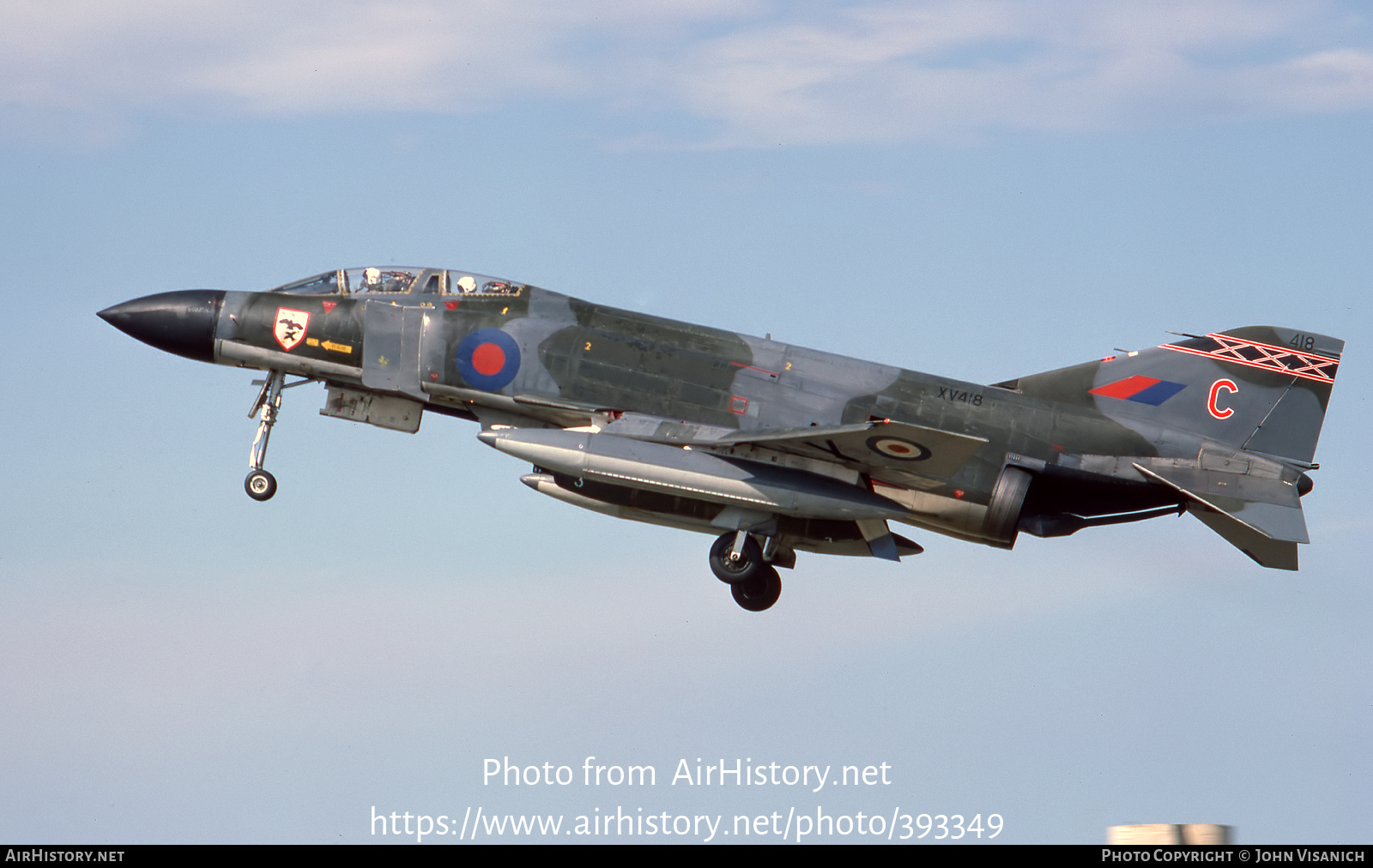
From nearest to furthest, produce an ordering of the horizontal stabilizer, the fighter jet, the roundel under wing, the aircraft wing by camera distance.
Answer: the aircraft wing < the horizontal stabilizer < the fighter jet < the roundel under wing

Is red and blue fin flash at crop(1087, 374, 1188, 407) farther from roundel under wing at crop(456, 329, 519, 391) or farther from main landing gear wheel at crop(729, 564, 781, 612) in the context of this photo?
roundel under wing at crop(456, 329, 519, 391)

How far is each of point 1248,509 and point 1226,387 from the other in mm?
2112

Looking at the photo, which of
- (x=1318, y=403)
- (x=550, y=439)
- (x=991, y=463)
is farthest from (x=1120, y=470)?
Result: (x=550, y=439)

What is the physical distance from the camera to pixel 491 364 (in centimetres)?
2106

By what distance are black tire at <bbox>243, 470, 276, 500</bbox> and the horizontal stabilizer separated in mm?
11353

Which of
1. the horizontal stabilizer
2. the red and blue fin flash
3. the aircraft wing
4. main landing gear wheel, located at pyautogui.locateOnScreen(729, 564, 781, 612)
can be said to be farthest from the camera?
main landing gear wheel, located at pyautogui.locateOnScreen(729, 564, 781, 612)

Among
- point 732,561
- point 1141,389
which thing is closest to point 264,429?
point 732,561

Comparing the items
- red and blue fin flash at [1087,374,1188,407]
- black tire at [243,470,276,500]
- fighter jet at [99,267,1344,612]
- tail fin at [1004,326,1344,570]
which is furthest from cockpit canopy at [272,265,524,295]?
red and blue fin flash at [1087,374,1188,407]

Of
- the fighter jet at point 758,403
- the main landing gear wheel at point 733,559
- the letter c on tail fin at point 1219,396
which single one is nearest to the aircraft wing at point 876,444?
the fighter jet at point 758,403

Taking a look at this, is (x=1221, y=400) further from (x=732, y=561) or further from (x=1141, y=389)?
(x=732, y=561)

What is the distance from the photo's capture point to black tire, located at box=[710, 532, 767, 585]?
21078 mm

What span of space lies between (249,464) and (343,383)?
1.67m

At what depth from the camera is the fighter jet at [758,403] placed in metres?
20.6
